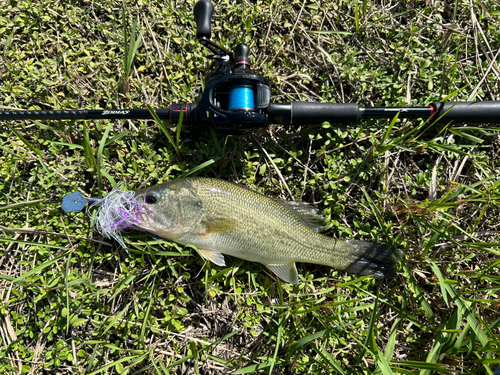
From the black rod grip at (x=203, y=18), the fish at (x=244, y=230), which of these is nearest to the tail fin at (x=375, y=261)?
the fish at (x=244, y=230)

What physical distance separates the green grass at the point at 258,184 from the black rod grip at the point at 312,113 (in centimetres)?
26

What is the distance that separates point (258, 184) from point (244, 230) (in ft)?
2.02

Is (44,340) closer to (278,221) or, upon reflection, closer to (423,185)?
(278,221)

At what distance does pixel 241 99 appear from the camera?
8.59 ft

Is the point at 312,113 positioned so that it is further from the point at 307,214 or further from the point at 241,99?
the point at 307,214

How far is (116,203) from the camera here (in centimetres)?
281

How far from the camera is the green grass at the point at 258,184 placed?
2.94 meters

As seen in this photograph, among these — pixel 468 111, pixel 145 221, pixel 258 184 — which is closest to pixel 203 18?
pixel 258 184

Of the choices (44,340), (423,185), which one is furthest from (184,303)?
(423,185)

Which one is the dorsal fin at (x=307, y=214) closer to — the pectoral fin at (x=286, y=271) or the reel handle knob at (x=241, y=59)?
the pectoral fin at (x=286, y=271)

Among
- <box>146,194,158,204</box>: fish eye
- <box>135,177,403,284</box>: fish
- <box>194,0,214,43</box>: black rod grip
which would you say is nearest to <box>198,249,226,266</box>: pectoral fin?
<box>135,177,403,284</box>: fish

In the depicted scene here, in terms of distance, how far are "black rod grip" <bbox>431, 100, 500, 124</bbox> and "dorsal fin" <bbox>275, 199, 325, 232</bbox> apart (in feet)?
4.84

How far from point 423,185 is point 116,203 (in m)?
3.03

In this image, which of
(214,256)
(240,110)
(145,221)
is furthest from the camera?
(214,256)
